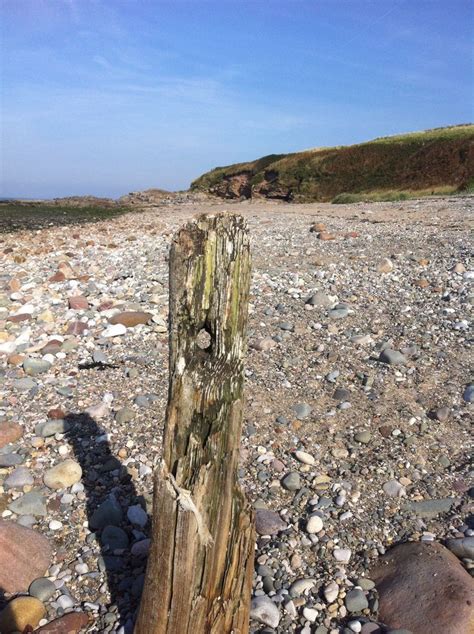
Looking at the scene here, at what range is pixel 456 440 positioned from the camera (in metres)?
5.09

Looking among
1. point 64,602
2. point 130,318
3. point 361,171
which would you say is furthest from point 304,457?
point 361,171

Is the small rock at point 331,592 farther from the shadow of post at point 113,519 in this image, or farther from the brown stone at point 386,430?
the brown stone at point 386,430

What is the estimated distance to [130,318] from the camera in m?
7.84

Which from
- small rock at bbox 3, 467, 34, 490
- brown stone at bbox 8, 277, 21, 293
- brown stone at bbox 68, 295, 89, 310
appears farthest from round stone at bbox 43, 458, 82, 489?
brown stone at bbox 8, 277, 21, 293

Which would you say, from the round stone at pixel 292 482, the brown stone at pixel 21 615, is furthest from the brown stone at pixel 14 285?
the brown stone at pixel 21 615

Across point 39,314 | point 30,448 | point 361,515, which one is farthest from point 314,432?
point 39,314

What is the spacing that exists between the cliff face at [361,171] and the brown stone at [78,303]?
2833cm

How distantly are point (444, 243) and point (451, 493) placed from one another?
25.0 feet

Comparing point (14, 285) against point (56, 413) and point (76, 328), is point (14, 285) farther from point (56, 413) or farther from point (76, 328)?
point (56, 413)

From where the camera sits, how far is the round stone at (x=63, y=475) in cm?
464

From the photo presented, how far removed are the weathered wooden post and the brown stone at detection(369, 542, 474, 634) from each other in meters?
1.17

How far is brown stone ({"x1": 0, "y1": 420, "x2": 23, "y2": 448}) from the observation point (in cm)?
525

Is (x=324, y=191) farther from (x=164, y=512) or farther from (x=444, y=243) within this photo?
(x=164, y=512)

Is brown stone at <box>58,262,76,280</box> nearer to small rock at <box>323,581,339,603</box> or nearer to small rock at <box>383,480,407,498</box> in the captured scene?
small rock at <box>383,480,407,498</box>
